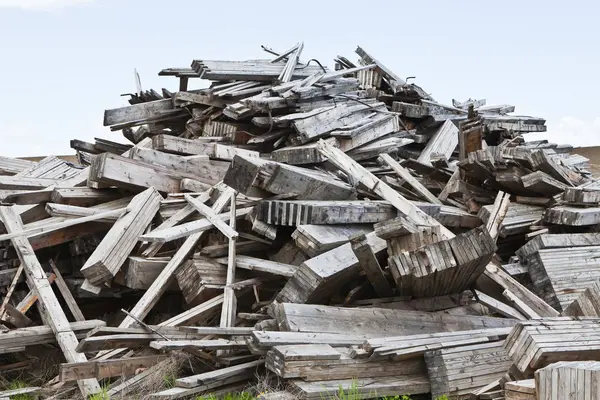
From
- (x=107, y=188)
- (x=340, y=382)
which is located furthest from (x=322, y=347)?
(x=107, y=188)

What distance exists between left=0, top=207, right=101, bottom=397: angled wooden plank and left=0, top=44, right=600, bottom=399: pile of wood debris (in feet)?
0.07

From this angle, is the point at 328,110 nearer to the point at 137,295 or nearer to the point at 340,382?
the point at 137,295

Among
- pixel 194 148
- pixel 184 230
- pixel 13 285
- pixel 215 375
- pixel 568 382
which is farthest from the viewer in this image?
pixel 194 148

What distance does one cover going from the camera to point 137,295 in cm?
834

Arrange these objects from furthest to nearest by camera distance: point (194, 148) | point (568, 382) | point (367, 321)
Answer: point (194, 148) < point (367, 321) < point (568, 382)

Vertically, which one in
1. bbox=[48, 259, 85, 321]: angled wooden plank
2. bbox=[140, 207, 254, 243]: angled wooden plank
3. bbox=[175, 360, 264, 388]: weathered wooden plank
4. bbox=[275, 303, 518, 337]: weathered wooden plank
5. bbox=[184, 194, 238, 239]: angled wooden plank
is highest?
bbox=[184, 194, 238, 239]: angled wooden plank

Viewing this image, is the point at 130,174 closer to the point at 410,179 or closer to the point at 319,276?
the point at 319,276

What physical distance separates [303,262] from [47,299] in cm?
264

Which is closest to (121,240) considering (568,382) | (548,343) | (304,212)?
(304,212)

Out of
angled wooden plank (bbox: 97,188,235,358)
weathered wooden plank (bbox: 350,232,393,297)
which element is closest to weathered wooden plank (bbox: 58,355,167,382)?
angled wooden plank (bbox: 97,188,235,358)

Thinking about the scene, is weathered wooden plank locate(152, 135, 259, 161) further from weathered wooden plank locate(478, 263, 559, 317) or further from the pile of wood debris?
weathered wooden plank locate(478, 263, 559, 317)

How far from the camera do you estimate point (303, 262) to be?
22.8 ft

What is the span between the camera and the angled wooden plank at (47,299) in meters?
6.79

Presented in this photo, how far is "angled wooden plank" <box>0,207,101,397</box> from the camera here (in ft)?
22.3
